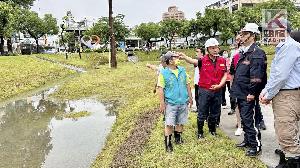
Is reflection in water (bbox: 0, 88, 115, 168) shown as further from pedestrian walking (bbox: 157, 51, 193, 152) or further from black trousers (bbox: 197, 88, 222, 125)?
black trousers (bbox: 197, 88, 222, 125)

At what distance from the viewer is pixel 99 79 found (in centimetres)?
2488

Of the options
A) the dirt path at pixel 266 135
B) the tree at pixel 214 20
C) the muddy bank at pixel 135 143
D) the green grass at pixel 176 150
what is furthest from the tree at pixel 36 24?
the dirt path at pixel 266 135

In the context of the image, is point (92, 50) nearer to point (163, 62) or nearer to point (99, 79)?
point (99, 79)

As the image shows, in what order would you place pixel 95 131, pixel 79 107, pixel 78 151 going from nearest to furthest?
pixel 78 151 < pixel 95 131 < pixel 79 107

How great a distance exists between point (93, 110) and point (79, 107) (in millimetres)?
1036

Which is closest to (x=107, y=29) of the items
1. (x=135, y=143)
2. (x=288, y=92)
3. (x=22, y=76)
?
(x=22, y=76)

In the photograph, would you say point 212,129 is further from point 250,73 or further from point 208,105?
point 250,73

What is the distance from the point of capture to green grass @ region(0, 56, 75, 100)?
883 inches

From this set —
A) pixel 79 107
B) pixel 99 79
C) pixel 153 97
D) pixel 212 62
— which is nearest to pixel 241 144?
pixel 212 62

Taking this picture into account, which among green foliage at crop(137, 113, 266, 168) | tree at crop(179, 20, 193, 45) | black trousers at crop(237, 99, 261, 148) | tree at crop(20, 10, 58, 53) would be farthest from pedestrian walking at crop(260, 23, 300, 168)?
tree at crop(179, 20, 193, 45)

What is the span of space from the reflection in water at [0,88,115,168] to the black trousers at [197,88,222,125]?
109 inches

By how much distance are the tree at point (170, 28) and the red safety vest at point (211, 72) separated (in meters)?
68.0

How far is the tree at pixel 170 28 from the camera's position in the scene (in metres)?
75.4

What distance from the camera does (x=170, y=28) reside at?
7612cm
